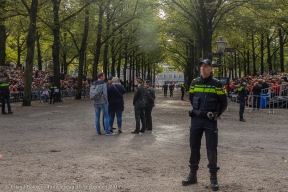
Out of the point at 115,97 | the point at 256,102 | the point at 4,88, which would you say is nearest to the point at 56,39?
the point at 4,88

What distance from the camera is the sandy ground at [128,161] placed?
5.94 metres

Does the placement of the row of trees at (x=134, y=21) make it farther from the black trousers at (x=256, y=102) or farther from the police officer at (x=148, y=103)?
the police officer at (x=148, y=103)

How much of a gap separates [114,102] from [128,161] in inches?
185

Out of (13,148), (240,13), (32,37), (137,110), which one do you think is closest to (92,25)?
(32,37)

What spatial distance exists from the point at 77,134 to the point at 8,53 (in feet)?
147

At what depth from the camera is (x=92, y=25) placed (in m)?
33.0

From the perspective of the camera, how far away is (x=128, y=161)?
7637mm

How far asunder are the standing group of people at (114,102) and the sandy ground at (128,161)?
47 centimetres

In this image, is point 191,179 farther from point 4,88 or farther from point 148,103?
point 4,88

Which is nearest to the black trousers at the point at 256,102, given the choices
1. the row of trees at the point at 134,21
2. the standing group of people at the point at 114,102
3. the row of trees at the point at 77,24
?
the row of trees at the point at 134,21

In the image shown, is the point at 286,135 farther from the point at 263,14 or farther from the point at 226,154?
the point at 263,14

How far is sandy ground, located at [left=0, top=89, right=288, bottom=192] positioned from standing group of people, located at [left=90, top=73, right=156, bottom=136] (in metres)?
0.47

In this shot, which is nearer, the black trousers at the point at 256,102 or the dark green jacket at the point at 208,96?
the dark green jacket at the point at 208,96

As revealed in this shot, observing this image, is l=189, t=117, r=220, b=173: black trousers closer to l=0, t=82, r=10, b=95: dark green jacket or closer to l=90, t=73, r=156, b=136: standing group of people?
l=90, t=73, r=156, b=136: standing group of people
